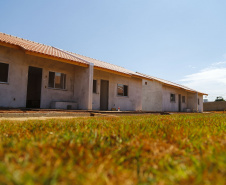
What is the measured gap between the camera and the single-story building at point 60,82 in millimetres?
10133

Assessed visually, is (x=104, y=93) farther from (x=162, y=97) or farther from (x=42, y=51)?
(x=162, y=97)

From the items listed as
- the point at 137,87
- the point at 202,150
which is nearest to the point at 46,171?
the point at 202,150

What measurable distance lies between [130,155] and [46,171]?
2.67 feet

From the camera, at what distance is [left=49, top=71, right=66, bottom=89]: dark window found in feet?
40.0

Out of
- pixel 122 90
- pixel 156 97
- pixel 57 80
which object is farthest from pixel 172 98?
pixel 57 80

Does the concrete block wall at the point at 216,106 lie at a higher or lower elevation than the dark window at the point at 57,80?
lower

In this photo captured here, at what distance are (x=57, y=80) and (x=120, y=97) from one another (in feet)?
19.1

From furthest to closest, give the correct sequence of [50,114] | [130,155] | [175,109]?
[175,109], [50,114], [130,155]

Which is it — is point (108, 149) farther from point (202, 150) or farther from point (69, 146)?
point (202, 150)

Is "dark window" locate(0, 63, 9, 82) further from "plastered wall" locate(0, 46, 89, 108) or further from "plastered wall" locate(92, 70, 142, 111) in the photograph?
"plastered wall" locate(92, 70, 142, 111)

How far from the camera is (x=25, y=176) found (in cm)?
102

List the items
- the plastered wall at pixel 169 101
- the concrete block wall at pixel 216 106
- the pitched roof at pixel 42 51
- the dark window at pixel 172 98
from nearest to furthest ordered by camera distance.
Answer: the pitched roof at pixel 42 51 → the plastered wall at pixel 169 101 → the dark window at pixel 172 98 → the concrete block wall at pixel 216 106

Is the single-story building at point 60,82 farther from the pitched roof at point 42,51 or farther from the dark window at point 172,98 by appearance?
the dark window at point 172,98

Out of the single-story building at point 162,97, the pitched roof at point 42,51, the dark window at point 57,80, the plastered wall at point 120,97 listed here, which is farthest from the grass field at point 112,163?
the single-story building at point 162,97
